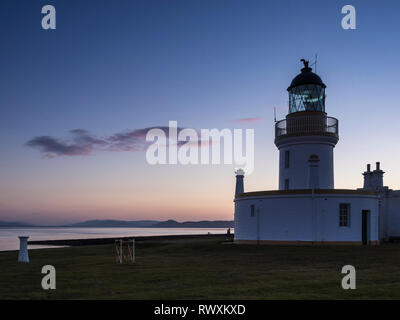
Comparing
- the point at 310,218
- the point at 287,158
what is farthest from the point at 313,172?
the point at 287,158

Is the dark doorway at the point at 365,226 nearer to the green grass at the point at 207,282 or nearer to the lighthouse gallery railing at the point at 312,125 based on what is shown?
the lighthouse gallery railing at the point at 312,125

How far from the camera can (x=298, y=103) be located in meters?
29.7

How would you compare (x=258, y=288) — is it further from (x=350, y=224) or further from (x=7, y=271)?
(x=350, y=224)

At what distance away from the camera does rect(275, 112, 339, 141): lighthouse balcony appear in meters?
28.4

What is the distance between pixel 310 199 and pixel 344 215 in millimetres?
2468

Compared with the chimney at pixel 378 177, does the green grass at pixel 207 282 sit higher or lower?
lower

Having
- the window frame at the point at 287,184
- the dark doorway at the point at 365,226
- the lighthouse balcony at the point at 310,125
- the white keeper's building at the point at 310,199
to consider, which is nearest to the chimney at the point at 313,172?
the white keeper's building at the point at 310,199

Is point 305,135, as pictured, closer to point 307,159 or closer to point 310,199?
point 307,159

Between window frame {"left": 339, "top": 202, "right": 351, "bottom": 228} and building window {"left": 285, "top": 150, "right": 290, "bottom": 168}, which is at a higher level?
building window {"left": 285, "top": 150, "right": 290, "bottom": 168}

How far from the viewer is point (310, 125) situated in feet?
93.5

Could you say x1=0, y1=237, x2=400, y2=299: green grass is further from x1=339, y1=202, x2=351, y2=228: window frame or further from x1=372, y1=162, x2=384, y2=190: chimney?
x1=372, y1=162, x2=384, y2=190: chimney

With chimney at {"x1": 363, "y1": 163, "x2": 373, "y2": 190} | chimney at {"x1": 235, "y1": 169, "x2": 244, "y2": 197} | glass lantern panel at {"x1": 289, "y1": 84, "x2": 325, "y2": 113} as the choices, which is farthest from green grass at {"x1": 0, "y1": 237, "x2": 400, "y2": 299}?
chimney at {"x1": 363, "y1": 163, "x2": 373, "y2": 190}

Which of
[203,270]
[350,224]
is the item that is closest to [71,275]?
[203,270]

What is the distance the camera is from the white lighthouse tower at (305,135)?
28.4 meters
